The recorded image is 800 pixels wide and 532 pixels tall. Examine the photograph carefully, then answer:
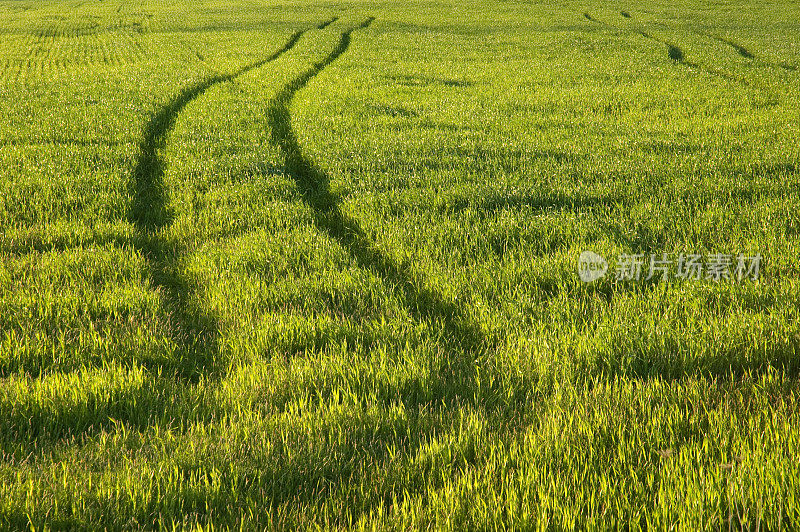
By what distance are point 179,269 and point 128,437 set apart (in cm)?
269

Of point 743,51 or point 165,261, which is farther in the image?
point 743,51

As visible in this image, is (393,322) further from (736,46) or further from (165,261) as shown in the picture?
(736,46)

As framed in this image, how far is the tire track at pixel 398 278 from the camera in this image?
3.95 meters

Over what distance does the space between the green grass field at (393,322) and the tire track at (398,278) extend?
0.09ft

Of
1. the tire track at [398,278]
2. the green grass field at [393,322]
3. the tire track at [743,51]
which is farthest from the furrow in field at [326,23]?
the tire track at [398,278]

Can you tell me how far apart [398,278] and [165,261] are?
2384 mm

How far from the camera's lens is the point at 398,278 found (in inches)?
211

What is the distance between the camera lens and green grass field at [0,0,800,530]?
9.03 feet

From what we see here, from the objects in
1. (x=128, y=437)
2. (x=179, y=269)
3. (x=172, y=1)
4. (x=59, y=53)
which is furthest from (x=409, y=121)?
(x=172, y=1)

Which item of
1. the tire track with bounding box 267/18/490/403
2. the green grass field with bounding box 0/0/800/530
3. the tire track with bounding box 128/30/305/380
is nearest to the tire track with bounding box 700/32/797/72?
the green grass field with bounding box 0/0/800/530

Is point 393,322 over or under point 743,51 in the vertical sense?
under

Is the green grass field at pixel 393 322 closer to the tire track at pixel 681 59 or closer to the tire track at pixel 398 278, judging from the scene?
the tire track at pixel 398 278

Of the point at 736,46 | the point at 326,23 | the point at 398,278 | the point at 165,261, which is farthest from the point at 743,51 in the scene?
→ the point at 165,261

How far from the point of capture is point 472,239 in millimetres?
5918
